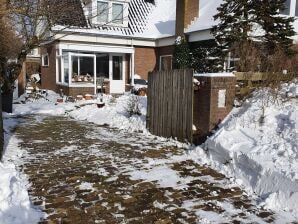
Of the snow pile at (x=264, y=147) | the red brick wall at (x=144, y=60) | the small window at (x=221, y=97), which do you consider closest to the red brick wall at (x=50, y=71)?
the red brick wall at (x=144, y=60)

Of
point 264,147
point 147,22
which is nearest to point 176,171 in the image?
point 264,147

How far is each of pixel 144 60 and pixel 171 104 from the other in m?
14.1

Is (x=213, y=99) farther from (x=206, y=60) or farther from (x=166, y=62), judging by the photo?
(x=166, y=62)

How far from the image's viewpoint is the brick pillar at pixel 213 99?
8059 mm

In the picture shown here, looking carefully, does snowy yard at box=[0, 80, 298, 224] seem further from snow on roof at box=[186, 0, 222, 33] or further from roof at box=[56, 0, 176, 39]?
roof at box=[56, 0, 176, 39]

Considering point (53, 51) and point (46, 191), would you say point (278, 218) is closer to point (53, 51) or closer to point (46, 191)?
point (46, 191)

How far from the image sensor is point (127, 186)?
5.68 meters

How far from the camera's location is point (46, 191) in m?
5.44

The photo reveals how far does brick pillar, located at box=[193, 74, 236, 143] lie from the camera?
8059mm

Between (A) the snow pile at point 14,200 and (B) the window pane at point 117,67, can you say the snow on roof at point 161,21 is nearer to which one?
(B) the window pane at point 117,67

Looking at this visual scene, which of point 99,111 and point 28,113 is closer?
point 99,111

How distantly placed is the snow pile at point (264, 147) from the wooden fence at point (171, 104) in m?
1.03

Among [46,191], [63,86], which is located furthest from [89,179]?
[63,86]

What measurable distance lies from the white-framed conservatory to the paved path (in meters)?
11.1
